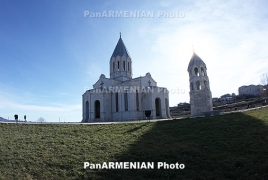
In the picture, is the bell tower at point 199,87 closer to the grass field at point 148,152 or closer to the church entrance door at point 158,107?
the church entrance door at point 158,107

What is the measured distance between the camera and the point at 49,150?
11.9 m

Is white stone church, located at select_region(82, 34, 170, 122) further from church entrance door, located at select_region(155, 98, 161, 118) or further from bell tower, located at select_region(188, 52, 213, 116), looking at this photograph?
bell tower, located at select_region(188, 52, 213, 116)

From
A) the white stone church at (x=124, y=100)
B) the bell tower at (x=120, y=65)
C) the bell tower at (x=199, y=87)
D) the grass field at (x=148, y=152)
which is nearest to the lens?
the grass field at (x=148, y=152)

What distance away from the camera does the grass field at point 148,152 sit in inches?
336

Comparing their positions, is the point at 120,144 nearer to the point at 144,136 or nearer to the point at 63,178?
the point at 144,136

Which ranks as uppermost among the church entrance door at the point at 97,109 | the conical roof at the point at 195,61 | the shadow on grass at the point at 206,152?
the conical roof at the point at 195,61

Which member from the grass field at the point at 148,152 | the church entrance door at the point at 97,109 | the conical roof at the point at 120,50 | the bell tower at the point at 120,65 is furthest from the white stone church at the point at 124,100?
the grass field at the point at 148,152

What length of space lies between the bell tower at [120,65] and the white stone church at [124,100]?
1.58 ft

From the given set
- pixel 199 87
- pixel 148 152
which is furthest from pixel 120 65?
pixel 148 152

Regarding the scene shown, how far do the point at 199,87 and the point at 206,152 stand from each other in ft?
59.0

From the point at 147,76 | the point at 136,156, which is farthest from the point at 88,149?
the point at 147,76

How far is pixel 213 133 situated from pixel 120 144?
20.3 feet

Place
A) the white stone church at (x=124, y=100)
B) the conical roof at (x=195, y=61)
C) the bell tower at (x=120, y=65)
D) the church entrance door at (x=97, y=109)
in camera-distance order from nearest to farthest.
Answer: the conical roof at (x=195, y=61) → the white stone church at (x=124, y=100) → the church entrance door at (x=97, y=109) → the bell tower at (x=120, y=65)

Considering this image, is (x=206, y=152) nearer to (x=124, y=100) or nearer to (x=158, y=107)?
(x=124, y=100)
